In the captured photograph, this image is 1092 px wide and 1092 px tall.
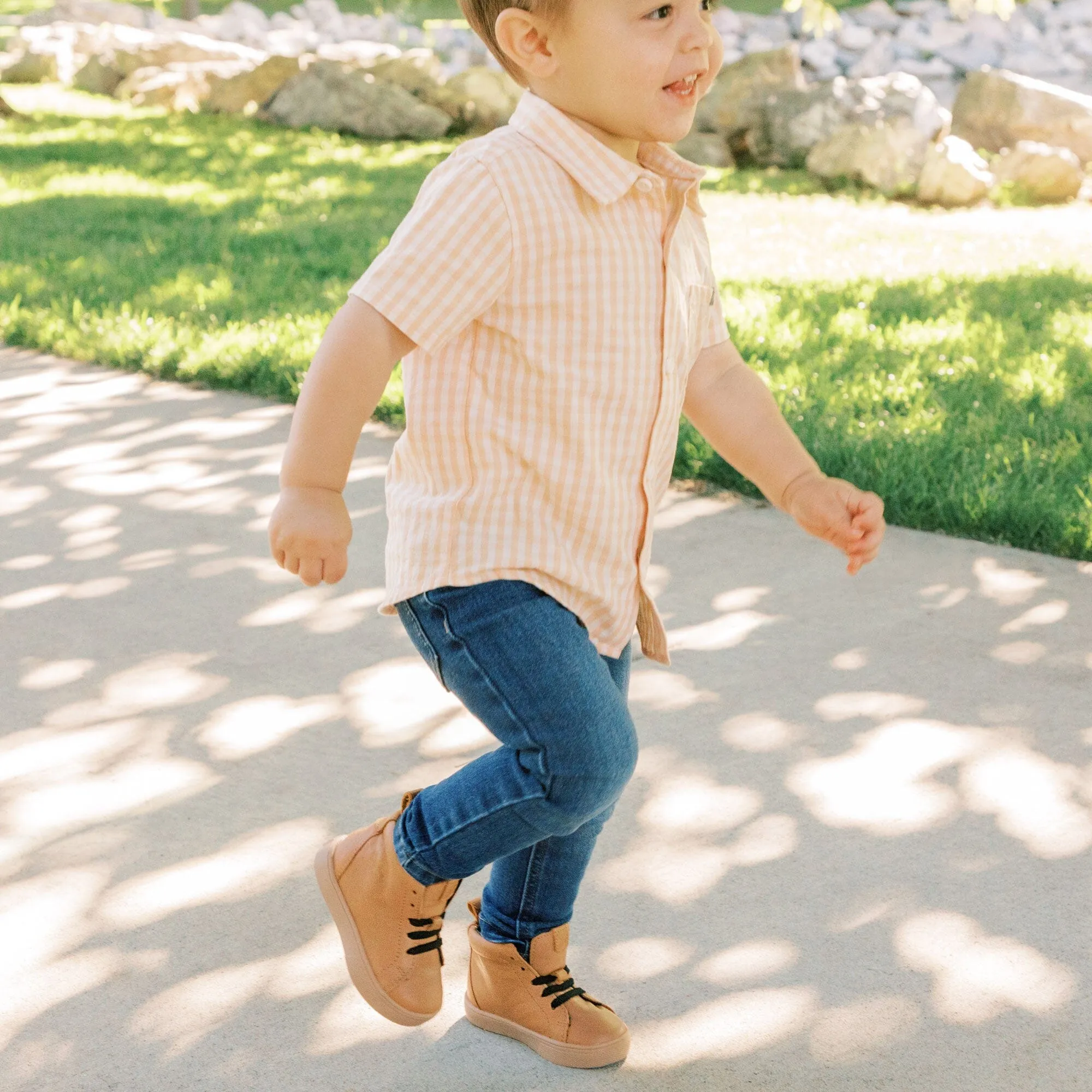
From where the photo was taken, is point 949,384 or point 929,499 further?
point 949,384

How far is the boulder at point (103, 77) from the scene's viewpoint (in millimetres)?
16812

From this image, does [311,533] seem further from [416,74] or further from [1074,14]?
[1074,14]

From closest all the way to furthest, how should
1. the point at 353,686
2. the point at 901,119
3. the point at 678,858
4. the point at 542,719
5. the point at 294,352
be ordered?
the point at 542,719
the point at 678,858
the point at 353,686
the point at 294,352
the point at 901,119

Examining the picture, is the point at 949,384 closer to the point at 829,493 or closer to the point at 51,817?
the point at 829,493

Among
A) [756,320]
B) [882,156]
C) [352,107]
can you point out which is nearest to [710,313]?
[756,320]

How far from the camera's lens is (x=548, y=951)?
2.27 meters

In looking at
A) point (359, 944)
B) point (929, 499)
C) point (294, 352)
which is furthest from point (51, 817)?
point (294, 352)

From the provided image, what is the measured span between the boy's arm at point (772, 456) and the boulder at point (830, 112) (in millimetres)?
9791

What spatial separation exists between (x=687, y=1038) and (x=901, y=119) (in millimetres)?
10269

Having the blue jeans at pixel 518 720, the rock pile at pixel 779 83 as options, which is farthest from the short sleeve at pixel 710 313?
the rock pile at pixel 779 83

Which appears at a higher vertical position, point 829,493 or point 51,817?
point 829,493

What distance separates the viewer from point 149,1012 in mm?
2291

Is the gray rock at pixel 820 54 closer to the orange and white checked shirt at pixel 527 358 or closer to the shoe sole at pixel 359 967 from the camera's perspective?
the orange and white checked shirt at pixel 527 358

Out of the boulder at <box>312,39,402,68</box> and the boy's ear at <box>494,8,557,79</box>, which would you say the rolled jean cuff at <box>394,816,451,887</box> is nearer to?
the boy's ear at <box>494,8,557,79</box>
